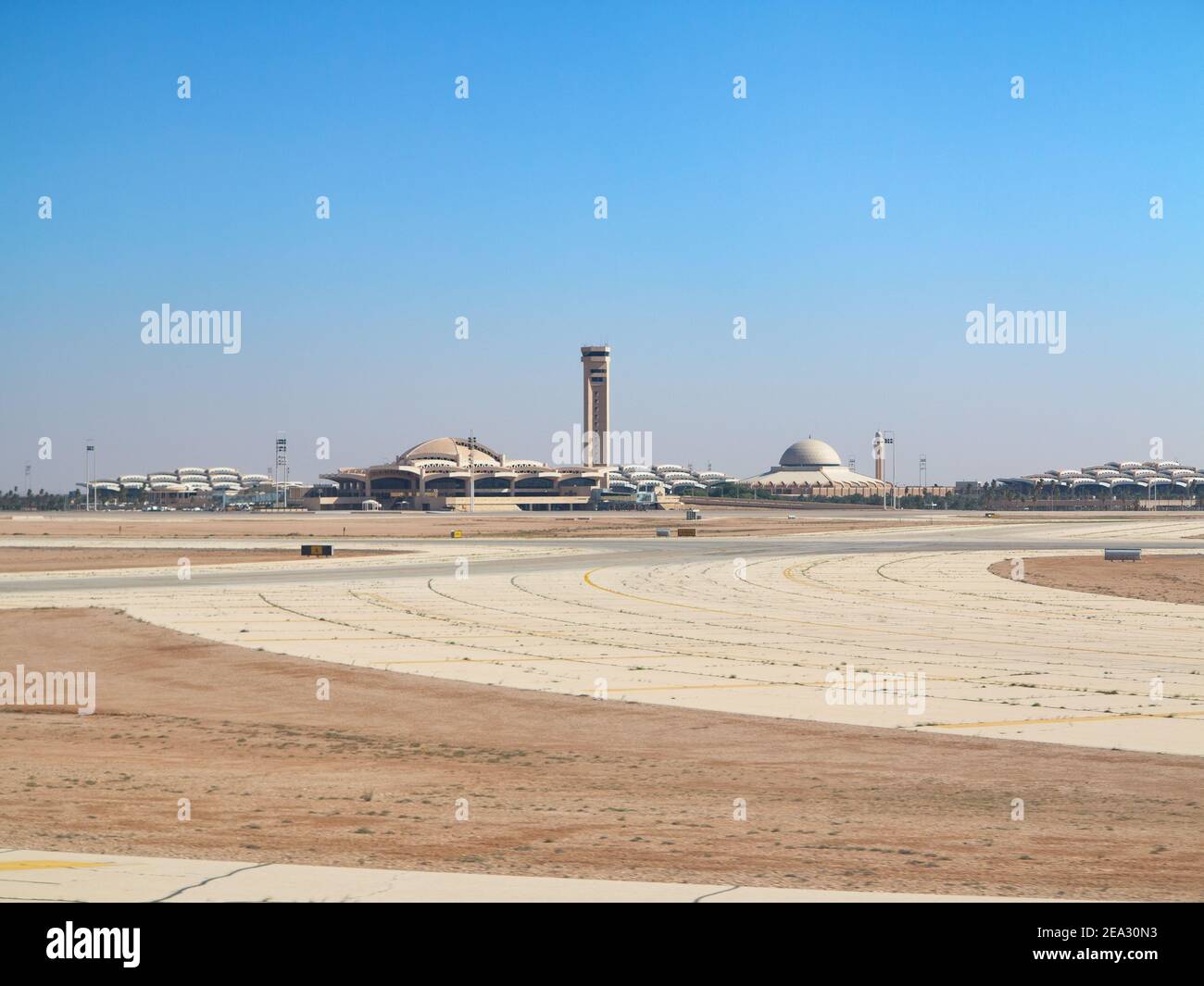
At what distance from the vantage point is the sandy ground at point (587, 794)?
10.4 metres

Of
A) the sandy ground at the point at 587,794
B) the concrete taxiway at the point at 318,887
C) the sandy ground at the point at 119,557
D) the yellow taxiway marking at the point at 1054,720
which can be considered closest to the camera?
the concrete taxiway at the point at 318,887

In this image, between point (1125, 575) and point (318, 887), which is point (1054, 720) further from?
point (1125, 575)

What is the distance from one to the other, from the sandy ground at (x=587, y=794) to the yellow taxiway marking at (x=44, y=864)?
0.59 m

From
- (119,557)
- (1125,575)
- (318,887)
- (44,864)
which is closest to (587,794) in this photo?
(318,887)

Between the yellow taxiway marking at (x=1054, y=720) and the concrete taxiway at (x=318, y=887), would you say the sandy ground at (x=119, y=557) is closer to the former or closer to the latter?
the yellow taxiway marking at (x=1054, y=720)

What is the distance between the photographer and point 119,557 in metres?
64.9

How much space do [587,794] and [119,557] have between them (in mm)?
57579

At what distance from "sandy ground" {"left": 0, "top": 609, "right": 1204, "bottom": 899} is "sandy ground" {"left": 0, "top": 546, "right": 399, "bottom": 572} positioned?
38914mm

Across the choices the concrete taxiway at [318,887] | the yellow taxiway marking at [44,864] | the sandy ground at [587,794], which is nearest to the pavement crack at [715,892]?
the concrete taxiway at [318,887]

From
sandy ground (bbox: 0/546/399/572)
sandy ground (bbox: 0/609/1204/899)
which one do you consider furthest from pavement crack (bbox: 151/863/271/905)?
sandy ground (bbox: 0/546/399/572)
